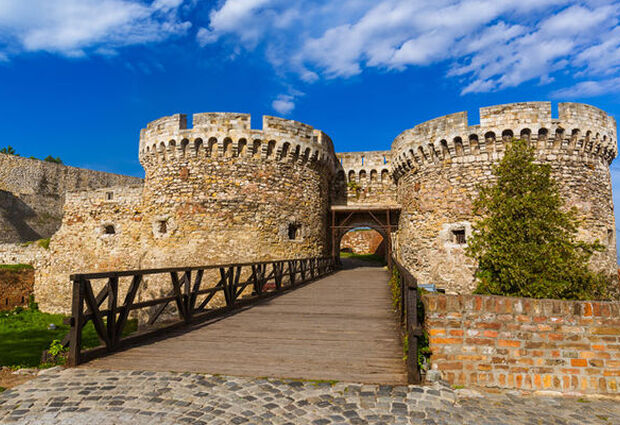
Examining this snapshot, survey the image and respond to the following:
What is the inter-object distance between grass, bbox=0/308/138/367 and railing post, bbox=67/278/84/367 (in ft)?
22.1

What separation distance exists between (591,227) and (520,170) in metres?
5.31

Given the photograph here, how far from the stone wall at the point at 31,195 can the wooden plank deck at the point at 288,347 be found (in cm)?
2073

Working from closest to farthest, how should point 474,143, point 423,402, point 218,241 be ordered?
point 423,402 → point 218,241 → point 474,143

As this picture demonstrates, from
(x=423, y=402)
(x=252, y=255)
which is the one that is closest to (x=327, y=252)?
(x=252, y=255)

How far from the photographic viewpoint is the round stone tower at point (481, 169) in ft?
39.7

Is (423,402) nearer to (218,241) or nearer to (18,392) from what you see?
(18,392)

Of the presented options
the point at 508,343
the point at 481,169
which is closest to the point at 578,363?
the point at 508,343

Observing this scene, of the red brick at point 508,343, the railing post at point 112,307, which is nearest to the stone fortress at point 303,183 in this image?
the railing post at point 112,307

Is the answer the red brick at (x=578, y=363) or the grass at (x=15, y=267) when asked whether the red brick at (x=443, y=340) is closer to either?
the red brick at (x=578, y=363)

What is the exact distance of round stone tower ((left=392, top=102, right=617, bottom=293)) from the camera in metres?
12.1

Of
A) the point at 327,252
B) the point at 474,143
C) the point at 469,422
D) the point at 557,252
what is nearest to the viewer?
the point at 469,422

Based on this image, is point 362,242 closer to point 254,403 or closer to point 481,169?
point 481,169

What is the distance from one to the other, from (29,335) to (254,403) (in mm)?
14191

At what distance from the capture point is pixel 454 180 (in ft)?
42.8
